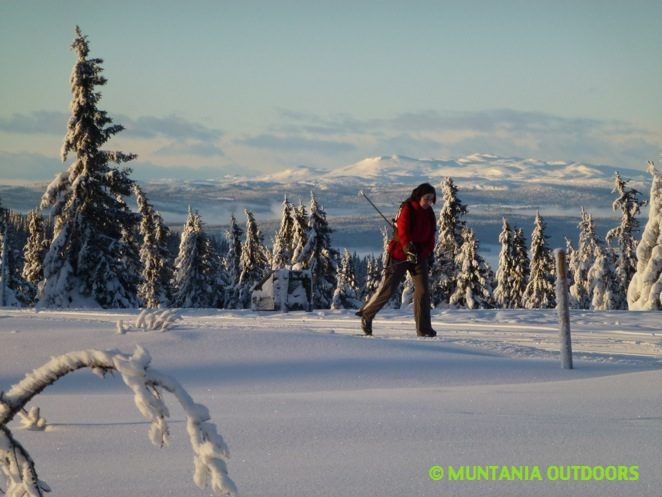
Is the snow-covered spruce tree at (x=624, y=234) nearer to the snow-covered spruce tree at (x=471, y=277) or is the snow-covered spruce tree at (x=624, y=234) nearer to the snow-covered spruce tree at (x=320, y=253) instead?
the snow-covered spruce tree at (x=471, y=277)

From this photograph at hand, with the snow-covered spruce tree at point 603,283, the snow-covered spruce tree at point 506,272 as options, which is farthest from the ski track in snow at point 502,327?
the snow-covered spruce tree at point 506,272

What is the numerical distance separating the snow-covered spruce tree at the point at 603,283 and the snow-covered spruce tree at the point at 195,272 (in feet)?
100

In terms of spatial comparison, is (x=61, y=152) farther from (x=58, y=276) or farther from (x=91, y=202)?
(x=58, y=276)

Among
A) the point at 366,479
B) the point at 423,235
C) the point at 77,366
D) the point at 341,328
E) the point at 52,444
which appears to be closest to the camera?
the point at 77,366

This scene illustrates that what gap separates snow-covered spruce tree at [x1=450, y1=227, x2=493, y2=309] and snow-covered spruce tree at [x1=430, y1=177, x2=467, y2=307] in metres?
0.76

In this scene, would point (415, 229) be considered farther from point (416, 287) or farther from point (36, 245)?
point (36, 245)

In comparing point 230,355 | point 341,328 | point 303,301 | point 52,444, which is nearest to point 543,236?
point 303,301

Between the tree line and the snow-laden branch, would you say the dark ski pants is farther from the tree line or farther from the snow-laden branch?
the tree line

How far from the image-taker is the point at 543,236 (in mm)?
65562

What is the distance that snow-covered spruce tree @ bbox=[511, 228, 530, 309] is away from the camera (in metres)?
67.7

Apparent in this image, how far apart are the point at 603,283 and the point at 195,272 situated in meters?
32.3

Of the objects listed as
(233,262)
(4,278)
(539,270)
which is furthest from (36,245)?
(539,270)

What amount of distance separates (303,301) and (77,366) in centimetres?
1764

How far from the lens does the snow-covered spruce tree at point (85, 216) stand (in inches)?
1325
